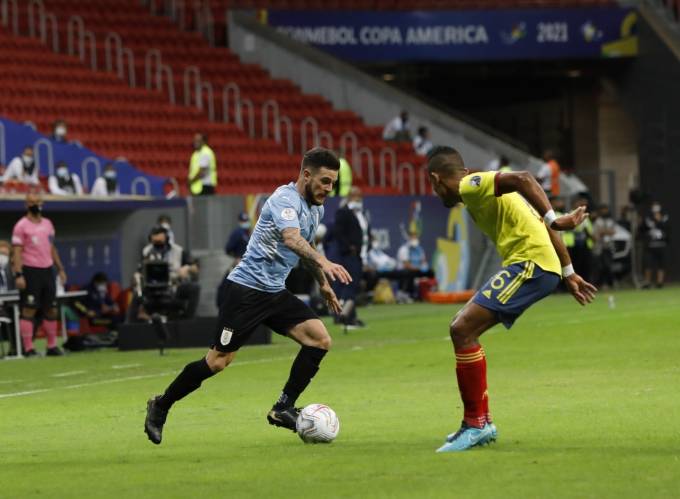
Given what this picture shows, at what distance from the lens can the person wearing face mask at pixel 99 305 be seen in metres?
26.0

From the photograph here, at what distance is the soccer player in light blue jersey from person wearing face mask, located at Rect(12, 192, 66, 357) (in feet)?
36.0

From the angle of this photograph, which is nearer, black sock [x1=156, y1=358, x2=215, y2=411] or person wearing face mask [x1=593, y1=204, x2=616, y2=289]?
black sock [x1=156, y1=358, x2=215, y2=411]

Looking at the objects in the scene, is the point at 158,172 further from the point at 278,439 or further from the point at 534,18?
the point at 278,439

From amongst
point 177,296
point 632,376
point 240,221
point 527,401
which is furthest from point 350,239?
point 527,401

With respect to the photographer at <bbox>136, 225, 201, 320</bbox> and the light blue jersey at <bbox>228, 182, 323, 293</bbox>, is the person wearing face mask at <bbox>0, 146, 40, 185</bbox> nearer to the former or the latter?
the photographer at <bbox>136, 225, 201, 320</bbox>

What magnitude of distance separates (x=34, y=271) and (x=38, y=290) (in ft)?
0.87

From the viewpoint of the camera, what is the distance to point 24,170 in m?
28.7

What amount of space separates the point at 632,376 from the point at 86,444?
6021 mm

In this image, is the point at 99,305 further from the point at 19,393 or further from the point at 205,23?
the point at 205,23

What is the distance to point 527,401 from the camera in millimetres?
13531

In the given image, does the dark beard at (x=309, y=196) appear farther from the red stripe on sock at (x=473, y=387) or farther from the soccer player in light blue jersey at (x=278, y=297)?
the red stripe on sock at (x=473, y=387)

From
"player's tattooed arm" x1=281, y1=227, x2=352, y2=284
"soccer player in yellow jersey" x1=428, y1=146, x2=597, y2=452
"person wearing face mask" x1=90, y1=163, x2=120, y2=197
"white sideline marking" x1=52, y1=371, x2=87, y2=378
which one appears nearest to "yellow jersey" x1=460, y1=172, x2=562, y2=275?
"soccer player in yellow jersey" x1=428, y1=146, x2=597, y2=452

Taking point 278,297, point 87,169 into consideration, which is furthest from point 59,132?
point 278,297

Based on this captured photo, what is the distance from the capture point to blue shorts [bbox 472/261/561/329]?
10375 mm
